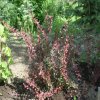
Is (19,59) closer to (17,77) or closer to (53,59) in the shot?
(17,77)

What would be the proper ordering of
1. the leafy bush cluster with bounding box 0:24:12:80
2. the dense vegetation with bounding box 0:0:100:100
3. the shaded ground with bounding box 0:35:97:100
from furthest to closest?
the shaded ground with bounding box 0:35:97:100
the leafy bush cluster with bounding box 0:24:12:80
the dense vegetation with bounding box 0:0:100:100

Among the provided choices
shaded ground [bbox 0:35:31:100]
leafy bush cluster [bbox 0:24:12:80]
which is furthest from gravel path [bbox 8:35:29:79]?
leafy bush cluster [bbox 0:24:12:80]

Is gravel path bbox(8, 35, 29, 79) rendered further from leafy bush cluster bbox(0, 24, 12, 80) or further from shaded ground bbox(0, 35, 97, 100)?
leafy bush cluster bbox(0, 24, 12, 80)

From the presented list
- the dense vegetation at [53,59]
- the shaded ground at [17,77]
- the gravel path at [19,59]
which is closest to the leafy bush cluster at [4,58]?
the dense vegetation at [53,59]

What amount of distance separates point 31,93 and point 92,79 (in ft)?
3.19

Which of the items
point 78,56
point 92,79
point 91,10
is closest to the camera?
point 92,79

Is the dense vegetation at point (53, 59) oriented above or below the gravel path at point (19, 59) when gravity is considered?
above

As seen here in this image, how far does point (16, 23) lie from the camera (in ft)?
31.3

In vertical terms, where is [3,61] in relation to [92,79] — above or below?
above

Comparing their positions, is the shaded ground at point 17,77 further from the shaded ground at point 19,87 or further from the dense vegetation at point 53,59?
the dense vegetation at point 53,59

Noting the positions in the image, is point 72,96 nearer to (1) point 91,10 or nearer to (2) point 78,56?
(2) point 78,56

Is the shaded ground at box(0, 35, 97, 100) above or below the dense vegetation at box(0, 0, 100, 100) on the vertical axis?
below

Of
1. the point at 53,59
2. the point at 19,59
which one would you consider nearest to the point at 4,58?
the point at 53,59

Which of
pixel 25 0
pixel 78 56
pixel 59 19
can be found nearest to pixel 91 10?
pixel 59 19
